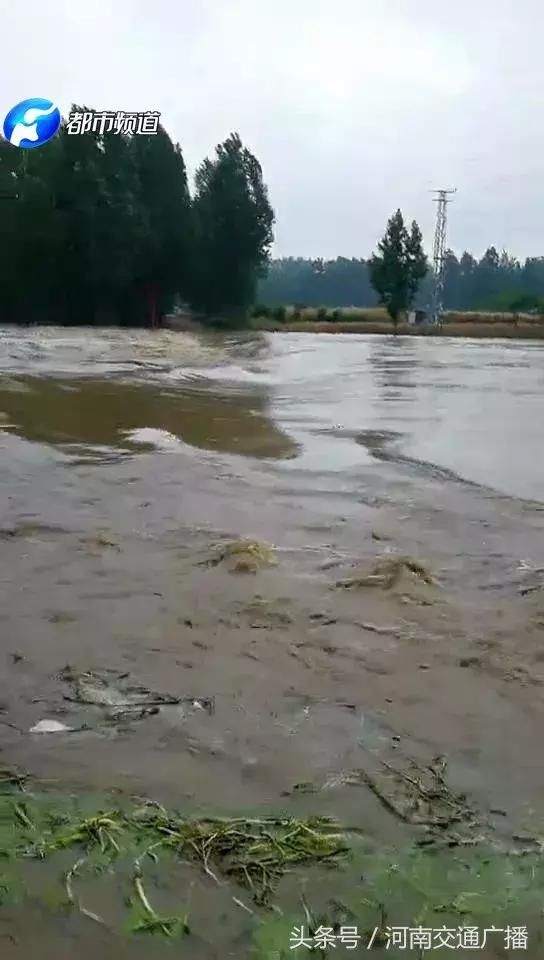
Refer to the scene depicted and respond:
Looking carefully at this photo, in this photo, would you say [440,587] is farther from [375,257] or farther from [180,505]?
[375,257]

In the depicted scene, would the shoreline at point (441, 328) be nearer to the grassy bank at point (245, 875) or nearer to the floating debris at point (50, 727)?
the floating debris at point (50, 727)

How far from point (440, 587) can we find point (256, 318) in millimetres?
28376

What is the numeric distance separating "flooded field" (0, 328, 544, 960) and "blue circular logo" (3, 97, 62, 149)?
6789mm

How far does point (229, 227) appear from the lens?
27.4m

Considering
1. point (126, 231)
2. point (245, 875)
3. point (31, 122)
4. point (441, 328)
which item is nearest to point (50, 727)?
point (245, 875)

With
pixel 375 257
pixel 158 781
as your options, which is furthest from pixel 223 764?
pixel 375 257

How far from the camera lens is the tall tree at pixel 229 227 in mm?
27328

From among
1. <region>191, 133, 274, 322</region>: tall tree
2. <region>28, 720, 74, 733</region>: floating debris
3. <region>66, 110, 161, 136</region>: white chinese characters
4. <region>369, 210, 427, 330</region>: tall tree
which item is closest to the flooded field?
<region>28, 720, 74, 733</region>: floating debris

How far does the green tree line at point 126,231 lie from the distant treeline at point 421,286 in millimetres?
2296

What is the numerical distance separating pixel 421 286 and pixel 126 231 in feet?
86.5

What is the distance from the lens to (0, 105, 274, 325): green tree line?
25125 millimetres

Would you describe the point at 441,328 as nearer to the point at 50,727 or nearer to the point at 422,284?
the point at 422,284

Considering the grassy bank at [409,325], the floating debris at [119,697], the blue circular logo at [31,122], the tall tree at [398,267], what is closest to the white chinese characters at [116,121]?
the blue circular logo at [31,122]

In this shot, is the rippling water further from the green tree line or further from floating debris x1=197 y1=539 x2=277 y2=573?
the green tree line
